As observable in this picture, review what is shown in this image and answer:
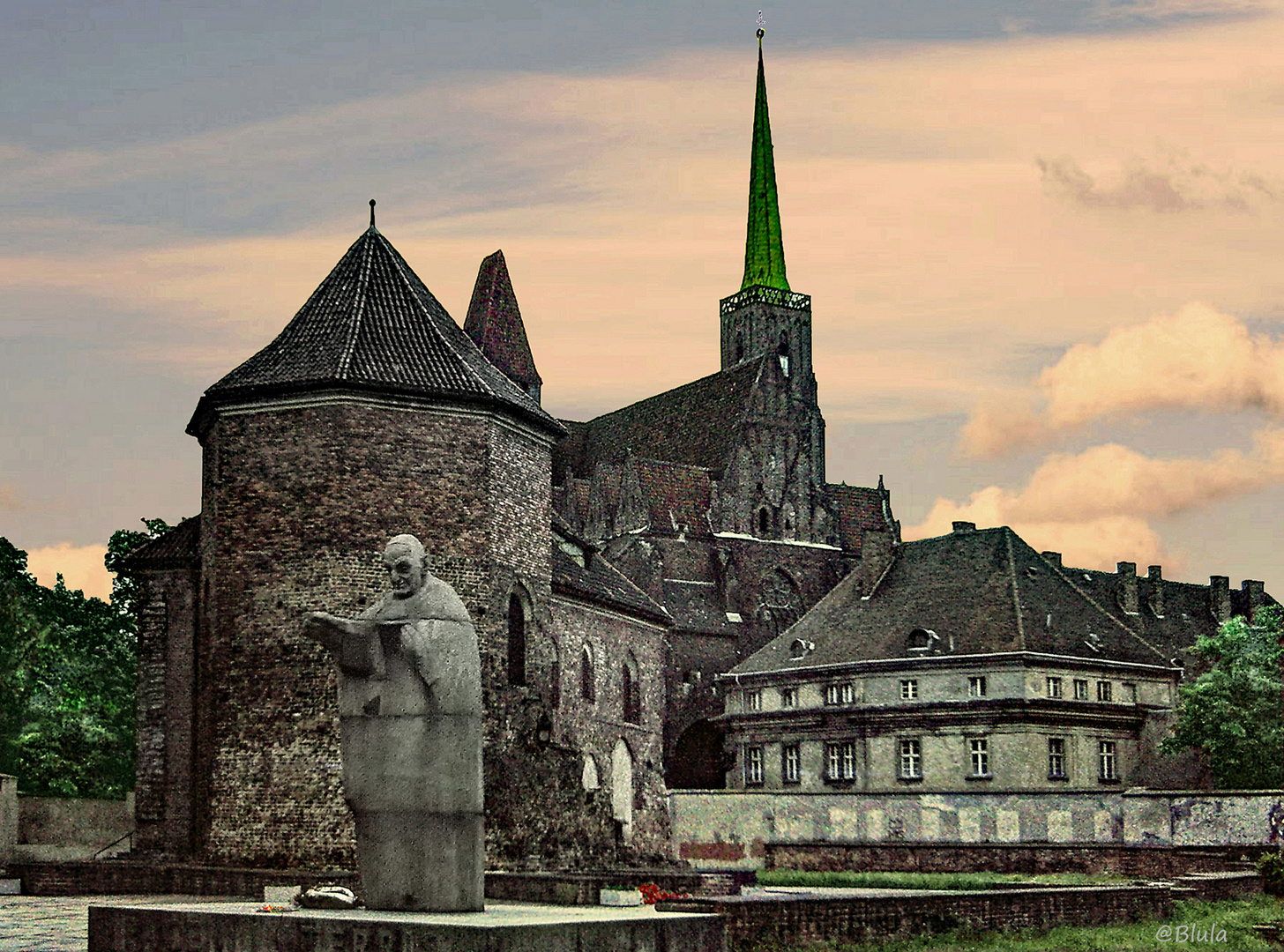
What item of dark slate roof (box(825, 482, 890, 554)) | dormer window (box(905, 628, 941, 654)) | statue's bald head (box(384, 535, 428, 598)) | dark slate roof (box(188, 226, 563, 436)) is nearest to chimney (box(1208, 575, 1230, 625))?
dark slate roof (box(825, 482, 890, 554))

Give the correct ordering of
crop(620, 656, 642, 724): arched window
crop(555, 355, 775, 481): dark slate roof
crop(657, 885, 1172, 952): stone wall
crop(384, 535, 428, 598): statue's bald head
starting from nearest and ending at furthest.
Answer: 1. crop(384, 535, 428, 598): statue's bald head
2. crop(657, 885, 1172, 952): stone wall
3. crop(620, 656, 642, 724): arched window
4. crop(555, 355, 775, 481): dark slate roof

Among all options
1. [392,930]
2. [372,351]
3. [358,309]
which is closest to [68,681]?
[358,309]

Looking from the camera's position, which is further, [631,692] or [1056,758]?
[1056,758]

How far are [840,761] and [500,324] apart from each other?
26.2 meters

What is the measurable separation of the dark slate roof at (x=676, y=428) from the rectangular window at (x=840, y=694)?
20.5 metres

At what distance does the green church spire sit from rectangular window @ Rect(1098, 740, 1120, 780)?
46928 mm

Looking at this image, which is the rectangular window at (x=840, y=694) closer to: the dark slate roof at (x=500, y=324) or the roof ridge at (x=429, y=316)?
the dark slate roof at (x=500, y=324)

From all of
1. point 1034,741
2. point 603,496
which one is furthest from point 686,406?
point 1034,741

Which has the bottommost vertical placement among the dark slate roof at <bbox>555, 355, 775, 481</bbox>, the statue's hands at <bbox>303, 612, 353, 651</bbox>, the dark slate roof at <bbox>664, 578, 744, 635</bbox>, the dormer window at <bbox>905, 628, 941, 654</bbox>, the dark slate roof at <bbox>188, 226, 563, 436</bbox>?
the statue's hands at <bbox>303, 612, 353, 651</bbox>

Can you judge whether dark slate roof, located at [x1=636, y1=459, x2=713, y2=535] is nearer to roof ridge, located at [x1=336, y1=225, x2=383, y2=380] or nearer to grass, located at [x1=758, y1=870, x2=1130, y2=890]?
grass, located at [x1=758, y1=870, x2=1130, y2=890]

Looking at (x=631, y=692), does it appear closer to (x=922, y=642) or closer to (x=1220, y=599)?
(x=922, y=642)

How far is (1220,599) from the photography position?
86688 mm

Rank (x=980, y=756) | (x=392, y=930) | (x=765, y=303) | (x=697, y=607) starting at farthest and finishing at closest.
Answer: (x=765, y=303) < (x=697, y=607) < (x=980, y=756) < (x=392, y=930)

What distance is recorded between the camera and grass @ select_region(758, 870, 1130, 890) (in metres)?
42.8
